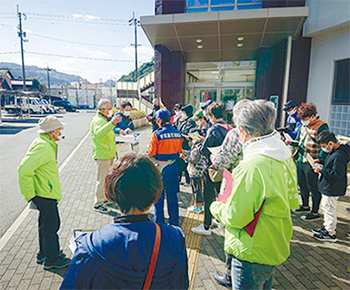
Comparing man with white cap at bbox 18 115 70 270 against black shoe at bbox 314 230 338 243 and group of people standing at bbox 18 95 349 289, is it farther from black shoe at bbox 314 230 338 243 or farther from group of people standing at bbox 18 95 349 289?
black shoe at bbox 314 230 338 243

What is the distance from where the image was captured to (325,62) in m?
9.12

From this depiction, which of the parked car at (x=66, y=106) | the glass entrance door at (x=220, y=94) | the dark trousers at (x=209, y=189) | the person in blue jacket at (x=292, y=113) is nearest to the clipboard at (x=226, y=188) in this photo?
the dark trousers at (x=209, y=189)

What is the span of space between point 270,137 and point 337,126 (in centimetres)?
812

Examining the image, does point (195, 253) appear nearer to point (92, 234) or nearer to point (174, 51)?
point (92, 234)

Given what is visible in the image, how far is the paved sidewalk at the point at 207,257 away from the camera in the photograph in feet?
10.3

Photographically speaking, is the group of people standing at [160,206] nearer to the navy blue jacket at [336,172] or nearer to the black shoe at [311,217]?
the navy blue jacket at [336,172]

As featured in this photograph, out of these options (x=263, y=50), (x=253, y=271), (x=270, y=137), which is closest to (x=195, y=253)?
(x=253, y=271)

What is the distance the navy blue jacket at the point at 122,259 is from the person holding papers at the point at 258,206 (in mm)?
723

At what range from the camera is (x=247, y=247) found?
1914mm

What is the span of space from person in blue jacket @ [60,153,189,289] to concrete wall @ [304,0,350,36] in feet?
28.7

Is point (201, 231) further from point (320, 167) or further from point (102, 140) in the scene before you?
point (102, 140)

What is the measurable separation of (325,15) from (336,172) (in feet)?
23.4

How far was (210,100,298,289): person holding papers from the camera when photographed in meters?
1.83

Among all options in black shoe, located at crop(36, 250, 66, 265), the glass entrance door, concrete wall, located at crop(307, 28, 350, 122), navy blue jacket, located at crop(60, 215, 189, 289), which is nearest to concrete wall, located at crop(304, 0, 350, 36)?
concrete wall, located at crop(307, 28, 350, 122)
